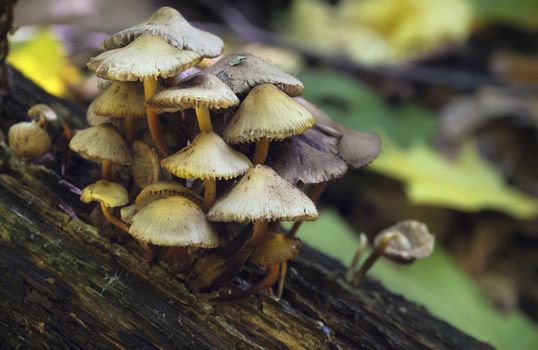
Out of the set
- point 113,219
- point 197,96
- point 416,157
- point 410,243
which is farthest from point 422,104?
point 197,96

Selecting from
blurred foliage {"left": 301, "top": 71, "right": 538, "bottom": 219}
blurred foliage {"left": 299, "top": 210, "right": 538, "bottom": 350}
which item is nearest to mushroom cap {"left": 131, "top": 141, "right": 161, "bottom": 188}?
blurred foliage {"left": 299, "top": 210, "right": 538, "bottom": 350}

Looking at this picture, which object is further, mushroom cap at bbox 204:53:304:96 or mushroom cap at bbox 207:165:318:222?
mushroom cap at bbox 204:53:304:96

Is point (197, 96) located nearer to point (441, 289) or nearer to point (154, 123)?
point (154, 123)

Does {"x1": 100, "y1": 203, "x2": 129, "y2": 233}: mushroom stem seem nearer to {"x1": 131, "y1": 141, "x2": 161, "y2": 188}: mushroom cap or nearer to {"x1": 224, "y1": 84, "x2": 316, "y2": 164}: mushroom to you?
{"x1": 131, "y1": 141, "x2": 161, "y2": 188}: mushroom cap

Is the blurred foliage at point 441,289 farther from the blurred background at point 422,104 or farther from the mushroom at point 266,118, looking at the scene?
the mushroom at point 266,118

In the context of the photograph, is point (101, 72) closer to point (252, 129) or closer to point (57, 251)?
point (252, 129)

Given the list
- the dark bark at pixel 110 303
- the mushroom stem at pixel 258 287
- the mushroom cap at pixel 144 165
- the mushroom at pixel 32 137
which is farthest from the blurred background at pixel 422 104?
the mushroom at pixel 32 137
